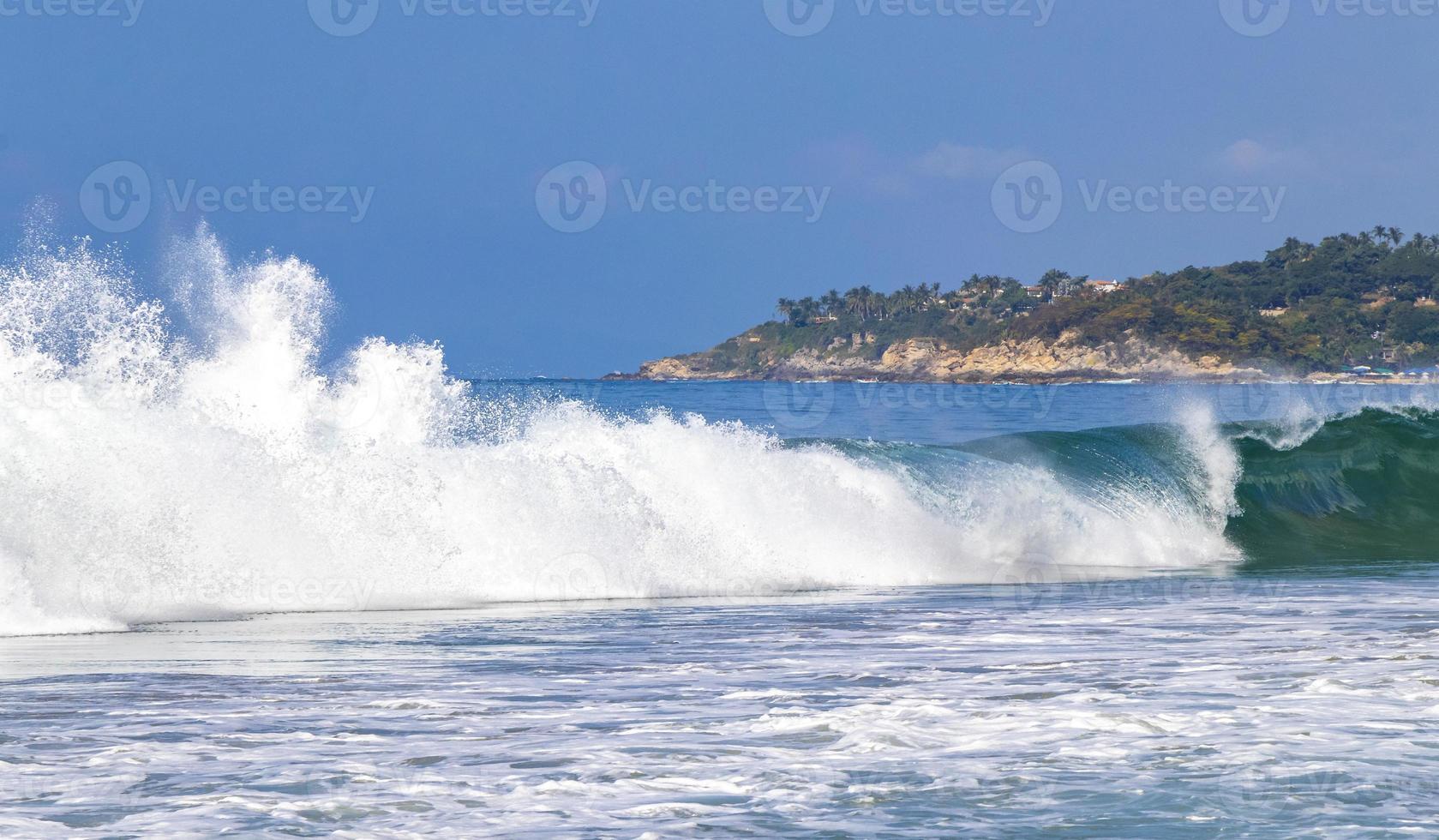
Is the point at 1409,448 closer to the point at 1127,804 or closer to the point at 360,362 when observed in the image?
the point at 360,362

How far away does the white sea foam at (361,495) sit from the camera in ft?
39.8

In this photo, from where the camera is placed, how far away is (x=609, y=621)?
1213 cm

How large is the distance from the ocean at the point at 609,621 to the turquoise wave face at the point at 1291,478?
9.4 inches

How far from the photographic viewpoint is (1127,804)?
577 cm

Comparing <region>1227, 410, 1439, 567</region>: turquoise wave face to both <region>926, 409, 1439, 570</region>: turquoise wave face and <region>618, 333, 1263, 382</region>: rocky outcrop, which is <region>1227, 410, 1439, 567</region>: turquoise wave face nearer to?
<region>926, 409, 1439, 570</region>: turquoise wave face

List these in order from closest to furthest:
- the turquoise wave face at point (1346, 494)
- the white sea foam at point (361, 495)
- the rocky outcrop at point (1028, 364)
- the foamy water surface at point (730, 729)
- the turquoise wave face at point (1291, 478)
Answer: the foamy water surface at point (730, 729) → the white sea foam at point (361, 495) → the turquoise wave face at point (1346, 494) → the turquoise wave face at point (1291, 478) → the rocky outcrop at point (1028, 364)

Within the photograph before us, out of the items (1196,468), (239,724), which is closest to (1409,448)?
(1196,468)

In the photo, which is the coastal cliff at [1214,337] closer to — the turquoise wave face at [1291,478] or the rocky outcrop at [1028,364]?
the rocky outcrop at [1028,364]

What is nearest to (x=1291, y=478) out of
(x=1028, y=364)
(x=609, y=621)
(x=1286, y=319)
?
(x=609, y=621)

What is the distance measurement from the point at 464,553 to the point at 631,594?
5.67 ft

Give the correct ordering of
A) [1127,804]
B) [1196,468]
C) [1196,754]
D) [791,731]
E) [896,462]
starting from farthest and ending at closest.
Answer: [1196,468] → [896,462] → [791,731] → [1196,754] → [1127,804]

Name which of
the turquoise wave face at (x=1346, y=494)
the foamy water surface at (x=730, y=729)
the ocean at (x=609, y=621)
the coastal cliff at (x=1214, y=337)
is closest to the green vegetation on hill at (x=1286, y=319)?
the coastal cliff at (x=1214, y=337)

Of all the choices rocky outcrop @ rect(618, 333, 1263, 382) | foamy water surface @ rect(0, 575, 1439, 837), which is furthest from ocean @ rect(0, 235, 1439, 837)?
rocky outcrop @ rect(618, 333, 1263, 382)

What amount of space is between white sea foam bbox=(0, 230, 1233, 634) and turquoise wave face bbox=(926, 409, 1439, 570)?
2.40m
